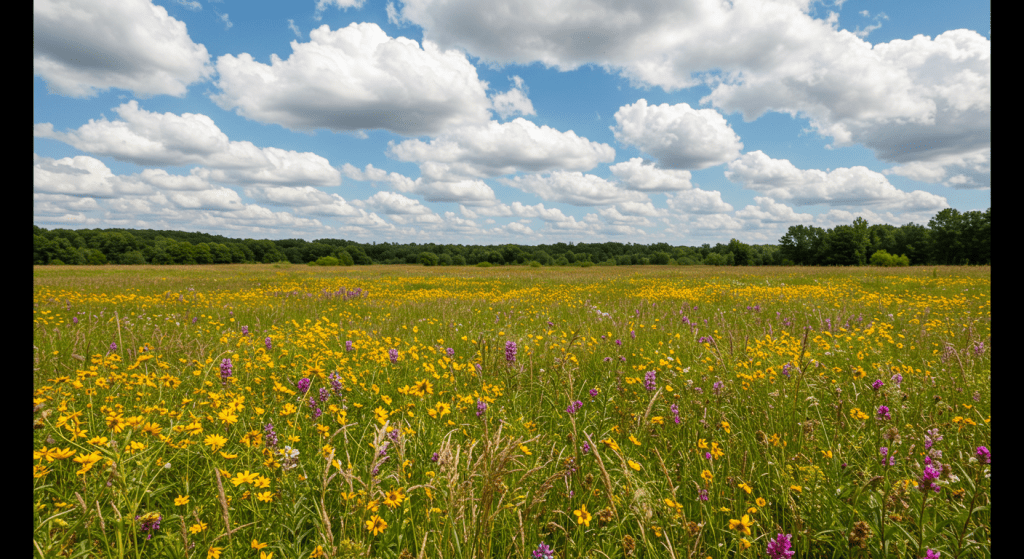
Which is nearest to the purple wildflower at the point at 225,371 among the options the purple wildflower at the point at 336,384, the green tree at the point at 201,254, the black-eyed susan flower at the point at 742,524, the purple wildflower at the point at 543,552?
the purple wildflower at the point at 336,384

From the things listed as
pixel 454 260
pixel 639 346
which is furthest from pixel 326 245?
pixel 639 346

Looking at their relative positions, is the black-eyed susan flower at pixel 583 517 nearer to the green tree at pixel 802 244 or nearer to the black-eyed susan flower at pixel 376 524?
the black-eyed susan flower at pixel 376 524

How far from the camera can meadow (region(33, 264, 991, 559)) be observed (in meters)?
1.71

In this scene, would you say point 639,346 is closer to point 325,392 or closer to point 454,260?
point 325,392

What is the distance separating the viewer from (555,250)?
393 ft

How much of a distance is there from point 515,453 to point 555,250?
11886cm

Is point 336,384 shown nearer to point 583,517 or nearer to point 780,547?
point 583,517

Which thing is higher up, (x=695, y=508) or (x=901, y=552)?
(x=901, y=552)

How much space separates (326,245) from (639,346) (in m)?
118

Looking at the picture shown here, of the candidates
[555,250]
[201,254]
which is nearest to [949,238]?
[555,250]

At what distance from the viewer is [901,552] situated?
5.34 ft

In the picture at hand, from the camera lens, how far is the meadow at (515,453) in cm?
171

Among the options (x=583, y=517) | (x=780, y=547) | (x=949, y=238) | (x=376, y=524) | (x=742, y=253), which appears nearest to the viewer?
(x=780, y=547)
